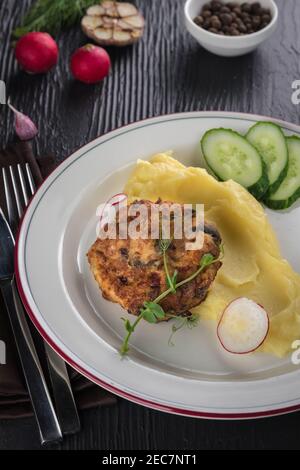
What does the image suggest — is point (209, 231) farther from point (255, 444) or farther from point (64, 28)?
point (64, 28)

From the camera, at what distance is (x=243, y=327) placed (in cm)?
353

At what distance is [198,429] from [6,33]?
152 inches

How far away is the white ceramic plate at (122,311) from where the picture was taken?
10.9ft

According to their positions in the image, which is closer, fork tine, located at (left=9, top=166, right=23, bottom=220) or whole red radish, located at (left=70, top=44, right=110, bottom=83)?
fork tine, located at (left=9, top=166, right=23, bottom=220)

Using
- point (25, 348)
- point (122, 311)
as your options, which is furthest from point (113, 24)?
point (25, 348)

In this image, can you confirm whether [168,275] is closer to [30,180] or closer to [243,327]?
[243,327]

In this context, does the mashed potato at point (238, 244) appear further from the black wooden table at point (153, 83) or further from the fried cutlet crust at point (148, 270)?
the black wooden table at point (153, 83)

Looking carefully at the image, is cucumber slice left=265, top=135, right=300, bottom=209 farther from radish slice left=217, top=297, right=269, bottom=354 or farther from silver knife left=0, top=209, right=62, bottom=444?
silver knife left=0, top=209, right=62, bottom=444

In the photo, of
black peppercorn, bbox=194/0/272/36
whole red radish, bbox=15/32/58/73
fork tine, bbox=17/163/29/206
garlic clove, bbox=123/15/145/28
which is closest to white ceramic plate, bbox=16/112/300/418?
fork tine, bbox=17/163/29/206

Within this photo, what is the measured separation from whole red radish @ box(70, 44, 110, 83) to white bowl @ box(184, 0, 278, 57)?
751mm

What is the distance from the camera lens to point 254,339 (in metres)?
3.54

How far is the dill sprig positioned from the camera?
5.79 meters

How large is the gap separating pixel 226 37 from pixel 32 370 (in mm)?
3157

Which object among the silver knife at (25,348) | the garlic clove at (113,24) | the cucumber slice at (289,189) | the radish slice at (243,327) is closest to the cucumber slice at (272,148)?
the cucumber slice at (289,189)
